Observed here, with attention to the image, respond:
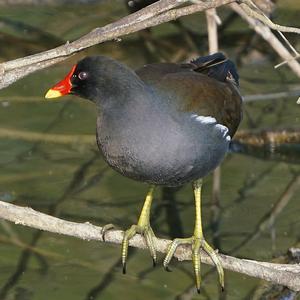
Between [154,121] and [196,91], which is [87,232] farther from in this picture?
[196,91]

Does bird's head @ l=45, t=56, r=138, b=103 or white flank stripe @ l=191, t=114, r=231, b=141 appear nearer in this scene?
bird's head @ l=45, t=56, r=138, b=103

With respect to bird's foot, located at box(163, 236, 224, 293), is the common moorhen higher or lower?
higher

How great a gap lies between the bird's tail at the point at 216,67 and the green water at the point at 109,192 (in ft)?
3.22

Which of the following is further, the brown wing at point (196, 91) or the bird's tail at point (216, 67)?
the bird's tail at point (216, 67)

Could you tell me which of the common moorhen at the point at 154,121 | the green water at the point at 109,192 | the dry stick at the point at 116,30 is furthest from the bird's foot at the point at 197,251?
Answer: the dry stick at the point at 116,30

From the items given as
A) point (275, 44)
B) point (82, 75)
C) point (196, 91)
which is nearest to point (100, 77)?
point (82, 75)

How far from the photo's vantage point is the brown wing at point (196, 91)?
12.4 feet

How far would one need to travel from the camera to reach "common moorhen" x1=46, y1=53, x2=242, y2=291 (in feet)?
11.4

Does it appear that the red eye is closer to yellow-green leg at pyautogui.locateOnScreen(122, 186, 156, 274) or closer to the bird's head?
the bird's head

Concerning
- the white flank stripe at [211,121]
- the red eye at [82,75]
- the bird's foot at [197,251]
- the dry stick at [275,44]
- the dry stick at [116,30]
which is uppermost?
the dry stick at [116,30]

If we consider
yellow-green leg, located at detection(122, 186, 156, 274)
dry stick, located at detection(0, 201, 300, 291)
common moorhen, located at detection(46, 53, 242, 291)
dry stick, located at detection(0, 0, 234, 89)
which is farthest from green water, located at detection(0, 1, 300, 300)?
dry stick, located at detection(0, 0, 234, 89)

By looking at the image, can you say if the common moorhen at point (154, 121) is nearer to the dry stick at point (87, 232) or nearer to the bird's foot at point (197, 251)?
the bird's foot at point (197, 251)

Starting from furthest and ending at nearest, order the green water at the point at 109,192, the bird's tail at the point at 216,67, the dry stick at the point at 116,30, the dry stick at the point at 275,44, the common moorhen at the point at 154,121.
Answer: the dry stick at the point at 275,44
the green water at the point at 109,192
the bird's tail at the point at 216,67
the common moorhen at the point at 154,121
the dry stick at the point at 116,30

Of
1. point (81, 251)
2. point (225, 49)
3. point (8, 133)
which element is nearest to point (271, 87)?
point (225, 49)
